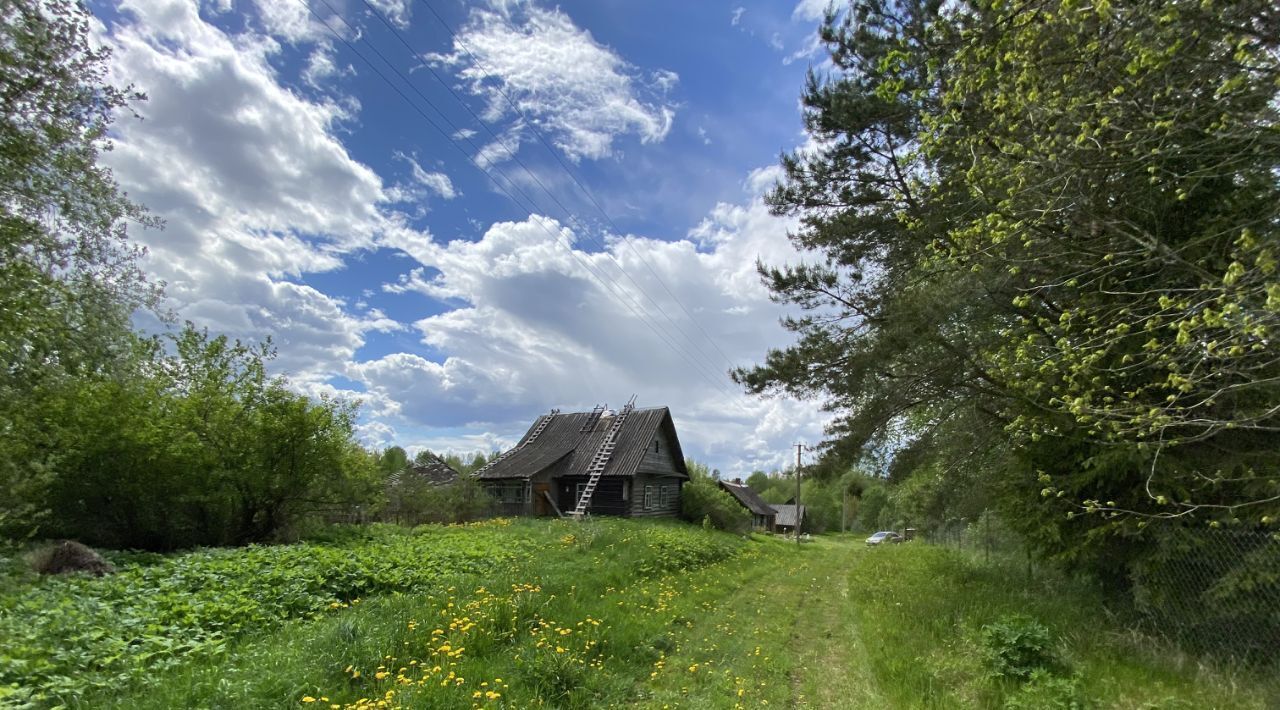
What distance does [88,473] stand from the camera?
1238cm

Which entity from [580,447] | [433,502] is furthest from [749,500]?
[433,502]

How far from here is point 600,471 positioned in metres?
29.2

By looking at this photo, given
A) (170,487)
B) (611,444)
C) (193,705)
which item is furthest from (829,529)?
(193,705)

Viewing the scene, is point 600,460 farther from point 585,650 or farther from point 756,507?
point 756,507

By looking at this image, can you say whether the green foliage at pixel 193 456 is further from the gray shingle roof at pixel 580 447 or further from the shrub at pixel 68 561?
the gray shingle roof at pixel 580 447

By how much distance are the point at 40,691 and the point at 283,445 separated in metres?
11.3

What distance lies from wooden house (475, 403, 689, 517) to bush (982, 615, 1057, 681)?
2232cm

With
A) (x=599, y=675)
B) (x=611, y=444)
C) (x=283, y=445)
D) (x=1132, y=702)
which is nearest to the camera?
(x=1132, y=702)

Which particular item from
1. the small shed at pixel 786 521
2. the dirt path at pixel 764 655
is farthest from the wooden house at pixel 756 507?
the dirt path at pixel 764 655

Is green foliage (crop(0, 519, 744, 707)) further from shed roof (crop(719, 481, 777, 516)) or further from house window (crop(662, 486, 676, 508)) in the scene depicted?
shed roof (crop(719, 481, 777, 516))

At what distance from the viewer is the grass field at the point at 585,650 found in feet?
15.7

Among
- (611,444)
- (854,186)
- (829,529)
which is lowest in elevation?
(829,529)

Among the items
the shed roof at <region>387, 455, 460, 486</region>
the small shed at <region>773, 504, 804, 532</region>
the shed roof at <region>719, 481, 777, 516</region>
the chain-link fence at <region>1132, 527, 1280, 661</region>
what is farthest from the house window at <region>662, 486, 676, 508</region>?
the small shed at <region>773, 504, 804, 532</region>

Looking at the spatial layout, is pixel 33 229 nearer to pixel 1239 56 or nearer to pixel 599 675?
pixel 599 675
